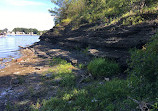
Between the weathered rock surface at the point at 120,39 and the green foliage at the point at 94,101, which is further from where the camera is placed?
the weathered rock surface at the point at 120,39

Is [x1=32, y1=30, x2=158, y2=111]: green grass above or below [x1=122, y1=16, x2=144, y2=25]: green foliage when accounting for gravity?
below

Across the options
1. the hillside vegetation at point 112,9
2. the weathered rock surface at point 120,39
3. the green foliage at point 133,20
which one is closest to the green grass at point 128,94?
the weathered rock surface at point 120,39

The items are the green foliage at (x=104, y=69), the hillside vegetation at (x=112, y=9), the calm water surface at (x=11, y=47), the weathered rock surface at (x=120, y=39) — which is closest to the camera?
the green foliage at (x=104, y=69)

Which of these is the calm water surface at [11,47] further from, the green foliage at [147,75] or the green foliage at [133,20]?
the green foliage at [147,75]

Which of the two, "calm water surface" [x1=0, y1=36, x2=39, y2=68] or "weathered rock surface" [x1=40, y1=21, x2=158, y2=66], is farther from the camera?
"calm water surface" [x1=0, y1=36, x2=39, y2=68]

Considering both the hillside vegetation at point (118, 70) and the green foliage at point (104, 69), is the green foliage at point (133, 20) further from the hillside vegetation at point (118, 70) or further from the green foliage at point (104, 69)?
the green foliage at point (104, 69)

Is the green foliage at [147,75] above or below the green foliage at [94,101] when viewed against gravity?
above

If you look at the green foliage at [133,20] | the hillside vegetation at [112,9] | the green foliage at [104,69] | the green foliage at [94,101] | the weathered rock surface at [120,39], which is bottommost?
the green foliage at [94,101]

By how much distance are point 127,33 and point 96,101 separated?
6157 mm

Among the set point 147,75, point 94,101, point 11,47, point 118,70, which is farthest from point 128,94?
point 11,47

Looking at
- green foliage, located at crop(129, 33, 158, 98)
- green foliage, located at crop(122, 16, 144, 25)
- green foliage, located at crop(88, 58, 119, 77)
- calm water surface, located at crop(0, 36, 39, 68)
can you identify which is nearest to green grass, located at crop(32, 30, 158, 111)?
green foliage, located at crop(129, 33, 158, 98)

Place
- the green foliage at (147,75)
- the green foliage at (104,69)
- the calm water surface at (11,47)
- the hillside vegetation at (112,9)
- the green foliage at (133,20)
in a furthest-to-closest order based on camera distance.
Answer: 1. the calm water surface at (11,47)
2. the hillside vegetation at (112,9)
3. the green foliage at (133,20)
4. the green foliage at (104,69)
5. the green foliage at (147,75)

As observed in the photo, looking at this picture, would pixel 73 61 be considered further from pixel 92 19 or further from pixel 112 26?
pixel 92 19

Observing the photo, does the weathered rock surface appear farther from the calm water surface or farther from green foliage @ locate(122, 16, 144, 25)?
the calm water surface
